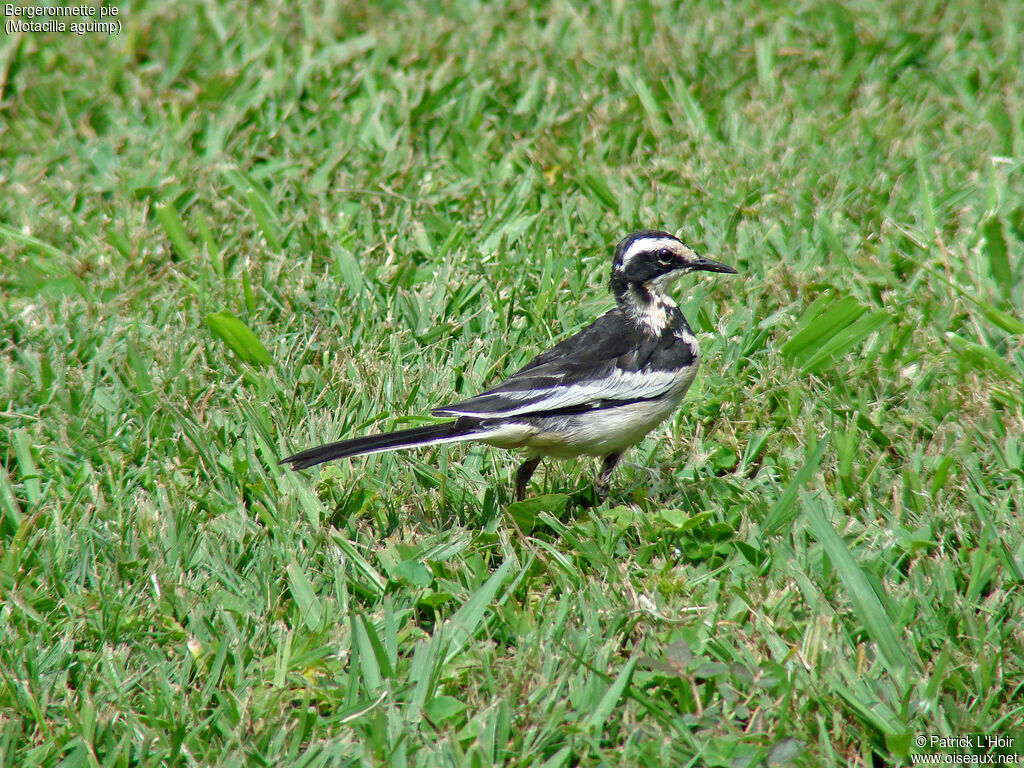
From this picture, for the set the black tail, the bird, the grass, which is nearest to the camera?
the grass

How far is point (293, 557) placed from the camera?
4164 millimetres

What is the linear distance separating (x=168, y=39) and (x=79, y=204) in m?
2.09

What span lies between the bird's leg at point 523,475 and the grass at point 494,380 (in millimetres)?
168

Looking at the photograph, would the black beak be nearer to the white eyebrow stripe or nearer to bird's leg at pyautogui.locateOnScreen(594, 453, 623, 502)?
the white eyebrow stripe

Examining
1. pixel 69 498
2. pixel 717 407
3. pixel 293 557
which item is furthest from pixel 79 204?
pixel 717 407

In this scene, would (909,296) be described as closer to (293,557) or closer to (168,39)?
(293,557)

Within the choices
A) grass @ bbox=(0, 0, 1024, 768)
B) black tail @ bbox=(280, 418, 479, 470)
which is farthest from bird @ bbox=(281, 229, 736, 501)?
grass @ bbox=(0, 0, 1024, 768)

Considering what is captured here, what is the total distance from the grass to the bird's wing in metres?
0.43

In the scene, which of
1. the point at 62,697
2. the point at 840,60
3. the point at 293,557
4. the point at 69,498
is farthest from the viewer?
the point at 840,60

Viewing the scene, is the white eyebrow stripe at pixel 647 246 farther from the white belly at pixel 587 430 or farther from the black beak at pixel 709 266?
the white belly at pixel 587 430

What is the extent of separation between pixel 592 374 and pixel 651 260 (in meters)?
0.66

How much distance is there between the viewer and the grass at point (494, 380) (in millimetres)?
3535

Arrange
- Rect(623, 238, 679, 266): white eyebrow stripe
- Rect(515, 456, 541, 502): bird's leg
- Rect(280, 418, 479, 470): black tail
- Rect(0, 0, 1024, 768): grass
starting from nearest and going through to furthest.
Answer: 1. Rect(0, 0, 1024, 768): grass
2. Rect(280, 418, 479, 470): black tail
3. Rect(515, 456, 541, 502): bird's leg
4. Rect(623, 238, 679, 266): white eyebrow stripe

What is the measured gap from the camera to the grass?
3535 mm
